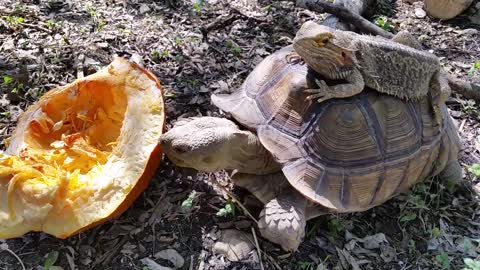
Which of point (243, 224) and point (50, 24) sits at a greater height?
point (50, 24)

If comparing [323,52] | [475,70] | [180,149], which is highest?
[323,52]

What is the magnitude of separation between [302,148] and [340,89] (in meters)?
0.47

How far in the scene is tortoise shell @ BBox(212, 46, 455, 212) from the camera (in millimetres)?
3377

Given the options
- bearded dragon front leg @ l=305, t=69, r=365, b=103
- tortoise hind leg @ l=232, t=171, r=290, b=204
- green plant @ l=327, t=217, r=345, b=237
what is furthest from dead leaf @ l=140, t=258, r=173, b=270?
bearded dragon front leg @ l=305, t=69, r=365, b=103

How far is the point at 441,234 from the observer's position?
3.82 m

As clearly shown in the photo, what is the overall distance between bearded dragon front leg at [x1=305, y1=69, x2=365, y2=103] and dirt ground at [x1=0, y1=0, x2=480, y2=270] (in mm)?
934

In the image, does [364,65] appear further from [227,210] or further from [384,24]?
[384,24]

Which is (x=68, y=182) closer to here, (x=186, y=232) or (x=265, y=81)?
(x=186, y=232)

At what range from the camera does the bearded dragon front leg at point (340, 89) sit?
11.1 feet

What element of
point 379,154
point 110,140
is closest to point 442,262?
point 379,154

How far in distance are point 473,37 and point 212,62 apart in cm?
301

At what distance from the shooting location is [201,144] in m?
3.36

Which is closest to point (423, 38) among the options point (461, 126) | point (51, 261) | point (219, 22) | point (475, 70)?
point (475, 70)

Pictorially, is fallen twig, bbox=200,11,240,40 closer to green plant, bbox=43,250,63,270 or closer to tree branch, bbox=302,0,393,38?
tree branch, bbox=302,0,393,38
